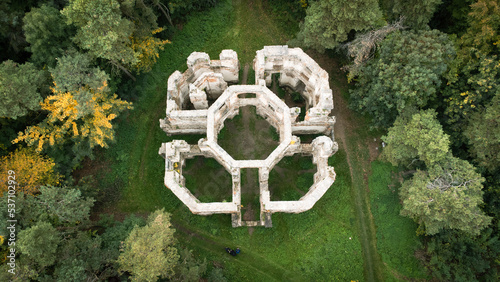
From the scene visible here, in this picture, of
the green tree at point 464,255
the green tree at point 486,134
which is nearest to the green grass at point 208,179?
the green tree at point 464,255

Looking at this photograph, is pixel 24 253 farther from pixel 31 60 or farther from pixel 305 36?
pixel 305 36

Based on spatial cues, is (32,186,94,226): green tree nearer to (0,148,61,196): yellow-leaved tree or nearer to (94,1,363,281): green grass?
(0,148,61,196): yellow-leaved tree

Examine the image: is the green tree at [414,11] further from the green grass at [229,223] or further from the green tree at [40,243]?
the green tree at [40,243]

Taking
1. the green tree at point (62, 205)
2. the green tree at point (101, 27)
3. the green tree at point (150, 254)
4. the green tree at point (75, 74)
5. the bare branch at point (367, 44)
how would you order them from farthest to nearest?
the bare branch at point (367, 44) → the green tree at point (62, 205) → the green tree at point (75, 74) → the green tree at point (101, 27) → the green tree at point (150, 254)

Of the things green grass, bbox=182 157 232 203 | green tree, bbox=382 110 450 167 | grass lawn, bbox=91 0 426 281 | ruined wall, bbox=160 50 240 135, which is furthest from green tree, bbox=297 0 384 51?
green grass, bbox=182 157 232 203

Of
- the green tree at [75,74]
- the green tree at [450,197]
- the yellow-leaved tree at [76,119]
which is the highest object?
the green tree at [75,74]

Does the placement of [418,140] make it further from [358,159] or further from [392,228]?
[392,228]

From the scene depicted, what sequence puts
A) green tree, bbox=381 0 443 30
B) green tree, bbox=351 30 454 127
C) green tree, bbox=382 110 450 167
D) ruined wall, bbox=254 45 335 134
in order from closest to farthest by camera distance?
green tree, bbox=382 110 450 167
green tree, bbox=351 30 454 127
green tree, bbox=381 0 443 30
ruined wall, bbox=254 45 335 134

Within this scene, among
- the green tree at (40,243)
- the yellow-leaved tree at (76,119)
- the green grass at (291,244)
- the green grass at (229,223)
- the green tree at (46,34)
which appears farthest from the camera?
the green grass at (229,223)
